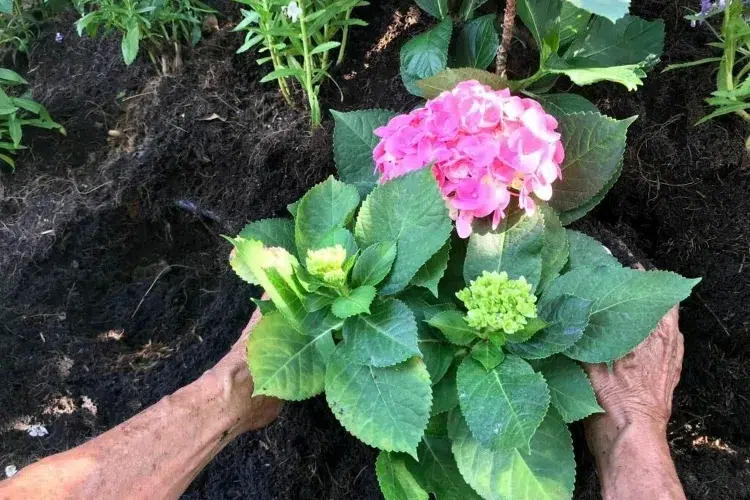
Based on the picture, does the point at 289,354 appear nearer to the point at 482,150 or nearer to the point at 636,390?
the point at 482,150

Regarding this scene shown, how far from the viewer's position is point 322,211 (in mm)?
1043

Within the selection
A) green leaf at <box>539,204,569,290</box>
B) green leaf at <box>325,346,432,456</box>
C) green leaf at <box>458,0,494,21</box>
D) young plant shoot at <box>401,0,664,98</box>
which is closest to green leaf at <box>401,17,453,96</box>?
young plant shoot at <box>401,0,664,98</box>

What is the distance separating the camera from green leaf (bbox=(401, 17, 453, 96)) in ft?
4.45

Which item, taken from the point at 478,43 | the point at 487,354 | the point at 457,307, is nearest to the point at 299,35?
the point at 478,43

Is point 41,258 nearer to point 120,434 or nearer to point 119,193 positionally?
point 119,193

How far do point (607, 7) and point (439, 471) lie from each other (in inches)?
29.4

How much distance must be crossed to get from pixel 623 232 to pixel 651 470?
61 cm

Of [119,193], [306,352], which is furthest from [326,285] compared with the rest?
[119,193]

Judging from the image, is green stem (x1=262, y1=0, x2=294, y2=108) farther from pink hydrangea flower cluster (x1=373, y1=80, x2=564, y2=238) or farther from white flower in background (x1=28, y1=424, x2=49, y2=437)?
white flower in background (x1=28, y1=424, x2=49, y2=437)

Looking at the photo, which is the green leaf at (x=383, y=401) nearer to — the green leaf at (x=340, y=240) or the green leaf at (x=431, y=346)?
the green leaf at (x=431, y=346)

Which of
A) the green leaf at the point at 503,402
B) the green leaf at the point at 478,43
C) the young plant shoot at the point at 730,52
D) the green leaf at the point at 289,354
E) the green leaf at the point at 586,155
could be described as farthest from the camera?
the green leaf at the point at 478,43

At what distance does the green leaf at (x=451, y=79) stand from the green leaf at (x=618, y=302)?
424 mm

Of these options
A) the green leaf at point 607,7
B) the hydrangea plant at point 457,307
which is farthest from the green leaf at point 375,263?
the green leaf at point 607,7

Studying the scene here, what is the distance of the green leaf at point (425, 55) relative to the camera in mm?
1357
